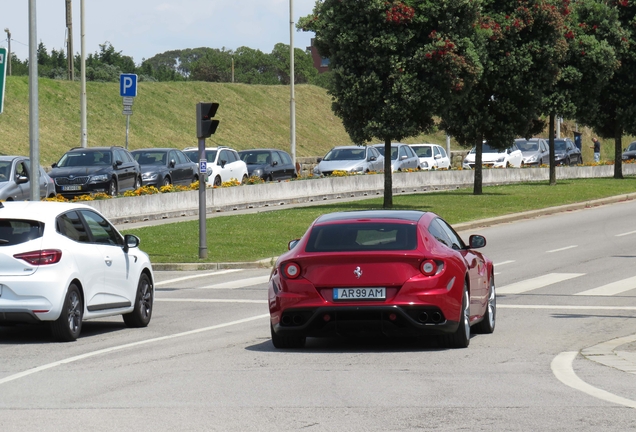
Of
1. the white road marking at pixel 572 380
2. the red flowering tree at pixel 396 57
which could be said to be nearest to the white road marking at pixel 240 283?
the white road marking at pixel 572 380

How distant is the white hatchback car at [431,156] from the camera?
5461 cm

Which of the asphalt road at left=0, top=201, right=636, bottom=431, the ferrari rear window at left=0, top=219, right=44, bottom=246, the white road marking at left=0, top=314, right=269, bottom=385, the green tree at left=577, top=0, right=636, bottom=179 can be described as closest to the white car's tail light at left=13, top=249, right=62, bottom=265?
the ferrari rear window at left=0, top=219, right=44, bottom=246

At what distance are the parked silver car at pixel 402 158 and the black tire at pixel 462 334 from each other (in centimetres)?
3661

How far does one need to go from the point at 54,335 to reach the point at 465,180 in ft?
119

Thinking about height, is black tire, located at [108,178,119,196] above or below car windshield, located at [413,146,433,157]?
below

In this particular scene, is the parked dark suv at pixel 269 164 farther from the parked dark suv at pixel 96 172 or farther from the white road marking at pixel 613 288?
the white road marking at pixel 613 288

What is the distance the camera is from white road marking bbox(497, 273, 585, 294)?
Result: 58.3 ft

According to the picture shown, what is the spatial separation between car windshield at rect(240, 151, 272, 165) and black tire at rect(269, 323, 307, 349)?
3373cm

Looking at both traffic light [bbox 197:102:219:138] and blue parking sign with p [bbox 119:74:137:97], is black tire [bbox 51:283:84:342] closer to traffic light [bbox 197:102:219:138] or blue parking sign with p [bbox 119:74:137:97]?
traffic light [bbox 197:102:219:138]

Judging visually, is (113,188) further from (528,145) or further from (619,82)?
(528,145)

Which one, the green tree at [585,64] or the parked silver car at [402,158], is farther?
the parked silver car at [402,158]

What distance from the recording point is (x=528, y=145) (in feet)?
199

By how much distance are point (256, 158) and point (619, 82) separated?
51.9ft

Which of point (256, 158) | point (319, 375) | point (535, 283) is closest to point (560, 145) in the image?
point (256, 158)
